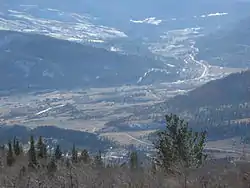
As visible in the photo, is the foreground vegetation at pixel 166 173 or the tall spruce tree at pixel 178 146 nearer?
the foreground vegetation at pixel 166 173

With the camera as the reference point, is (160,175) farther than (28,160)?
No

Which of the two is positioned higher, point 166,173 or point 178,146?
point 178,146

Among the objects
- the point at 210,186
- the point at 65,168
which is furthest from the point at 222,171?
the point at 65,168

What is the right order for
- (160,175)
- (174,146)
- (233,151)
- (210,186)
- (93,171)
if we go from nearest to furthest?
(210,186), (160,175), (174,146), (93,171), (233,151)

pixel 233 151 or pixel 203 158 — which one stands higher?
pixel 203 158

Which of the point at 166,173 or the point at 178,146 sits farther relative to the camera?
the point at 178,146

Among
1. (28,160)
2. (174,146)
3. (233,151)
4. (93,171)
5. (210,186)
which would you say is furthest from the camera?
(233,151)

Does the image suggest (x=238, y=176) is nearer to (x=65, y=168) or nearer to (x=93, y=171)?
(x=93, y=171)

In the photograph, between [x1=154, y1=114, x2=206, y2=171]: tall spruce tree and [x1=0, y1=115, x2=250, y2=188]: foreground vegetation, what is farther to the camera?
[x1=154, y1=114, x2=206, y2=171]: tall spruce tree
